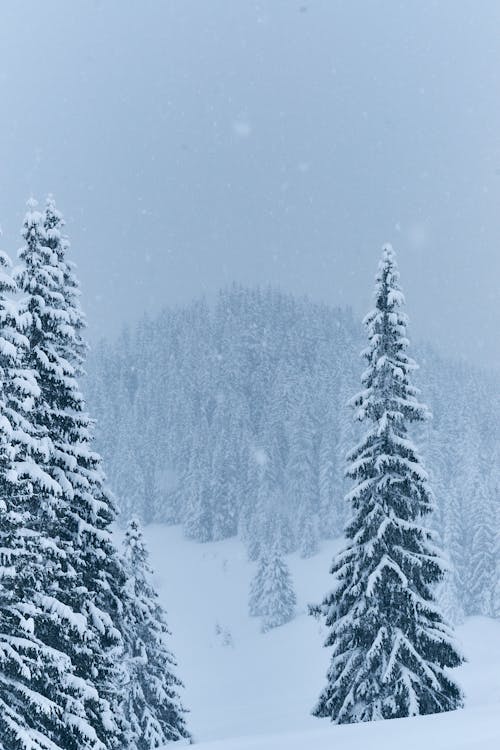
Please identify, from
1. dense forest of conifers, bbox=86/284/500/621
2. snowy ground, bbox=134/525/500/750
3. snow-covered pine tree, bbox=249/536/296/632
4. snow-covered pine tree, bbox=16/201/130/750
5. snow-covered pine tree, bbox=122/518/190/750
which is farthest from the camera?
dense forest of conifers, bbox=86/284/500/621

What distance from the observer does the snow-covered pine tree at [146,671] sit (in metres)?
20.9

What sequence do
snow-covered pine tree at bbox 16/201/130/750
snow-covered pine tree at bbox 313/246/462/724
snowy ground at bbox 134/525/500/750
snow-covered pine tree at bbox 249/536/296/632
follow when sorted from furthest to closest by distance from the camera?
snow-covered pine tree at bbox 249/536/296/632
snow-covered pine tree at bbox 313/246/462/724
snow-covered pine tree at bbox 16/201/130/750
snowy ground at bbox 134/525/500/750

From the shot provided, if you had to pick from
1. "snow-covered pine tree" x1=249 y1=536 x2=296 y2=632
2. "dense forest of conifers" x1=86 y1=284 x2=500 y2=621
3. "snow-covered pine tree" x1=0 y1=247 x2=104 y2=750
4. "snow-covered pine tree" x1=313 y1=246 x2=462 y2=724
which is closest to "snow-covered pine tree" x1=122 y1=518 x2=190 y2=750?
"snow-covered pine tree" x1=313 y1=246 x2=462 y2=724

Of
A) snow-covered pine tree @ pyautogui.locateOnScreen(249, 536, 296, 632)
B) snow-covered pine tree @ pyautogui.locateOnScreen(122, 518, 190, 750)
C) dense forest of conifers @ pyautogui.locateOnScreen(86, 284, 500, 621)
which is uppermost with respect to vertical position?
dense forest of conifers @ pyautogui.locateOnScreen(86, 284, 500, 621)

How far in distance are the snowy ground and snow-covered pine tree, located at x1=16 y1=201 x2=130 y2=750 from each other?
268 cm

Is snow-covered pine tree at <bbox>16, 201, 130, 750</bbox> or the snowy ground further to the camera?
snow-covered pine tree at <bbox>16, 201, 130, 750</bbox>

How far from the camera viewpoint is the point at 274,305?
130000 millimetres

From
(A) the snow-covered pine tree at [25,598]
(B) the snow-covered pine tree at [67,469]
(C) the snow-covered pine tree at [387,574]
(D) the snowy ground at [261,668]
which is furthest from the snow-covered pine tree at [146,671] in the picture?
(A) the snow-covered pine tree at [25,598]

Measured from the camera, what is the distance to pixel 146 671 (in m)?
21.6

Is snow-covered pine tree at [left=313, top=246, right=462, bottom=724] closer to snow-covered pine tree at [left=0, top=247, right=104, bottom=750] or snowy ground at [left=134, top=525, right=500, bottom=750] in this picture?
snowy ground at [left=134, top=525, right=500, bottom=750]

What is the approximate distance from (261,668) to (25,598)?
154 feet

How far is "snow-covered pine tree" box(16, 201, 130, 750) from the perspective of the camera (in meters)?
13.0

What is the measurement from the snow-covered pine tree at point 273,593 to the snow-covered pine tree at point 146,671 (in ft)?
132

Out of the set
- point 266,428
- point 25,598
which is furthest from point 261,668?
point 25,598
